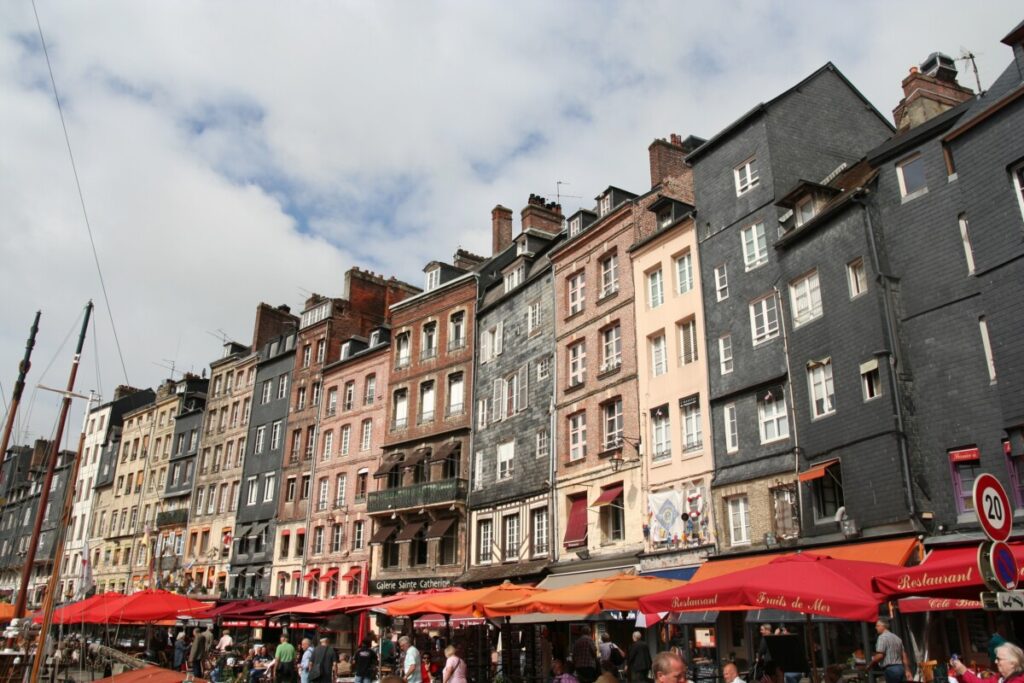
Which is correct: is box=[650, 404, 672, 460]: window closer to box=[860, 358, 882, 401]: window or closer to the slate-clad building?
the slate-clad building

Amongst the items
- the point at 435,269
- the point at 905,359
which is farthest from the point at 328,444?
the point at 905,359

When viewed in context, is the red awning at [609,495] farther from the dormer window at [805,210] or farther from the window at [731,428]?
the dormer window at [805,210]

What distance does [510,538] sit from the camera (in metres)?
31.3

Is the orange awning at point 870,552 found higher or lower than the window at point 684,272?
lower

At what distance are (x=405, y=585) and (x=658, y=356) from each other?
51.5 feet

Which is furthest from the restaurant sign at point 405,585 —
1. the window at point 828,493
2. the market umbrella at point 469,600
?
the window at point 828,493

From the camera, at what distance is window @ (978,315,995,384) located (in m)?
16.7

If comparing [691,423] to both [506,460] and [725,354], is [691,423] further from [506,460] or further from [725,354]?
[506,460]

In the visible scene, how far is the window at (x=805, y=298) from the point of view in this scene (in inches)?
821

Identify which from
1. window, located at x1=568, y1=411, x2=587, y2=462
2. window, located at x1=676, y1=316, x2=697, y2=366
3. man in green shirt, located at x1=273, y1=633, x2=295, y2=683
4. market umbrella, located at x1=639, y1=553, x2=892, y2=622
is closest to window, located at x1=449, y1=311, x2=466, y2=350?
window, located at x1=568, y1=411, x2=587, y2=462

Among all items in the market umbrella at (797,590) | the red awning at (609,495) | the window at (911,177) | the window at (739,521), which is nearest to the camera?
the market umbrella at (797,590)

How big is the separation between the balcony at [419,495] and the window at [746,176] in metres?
16.3

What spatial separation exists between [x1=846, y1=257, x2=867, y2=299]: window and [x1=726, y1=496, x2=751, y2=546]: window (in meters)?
6.00

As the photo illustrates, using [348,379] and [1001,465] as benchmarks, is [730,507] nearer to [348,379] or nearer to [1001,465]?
[1001,465]
